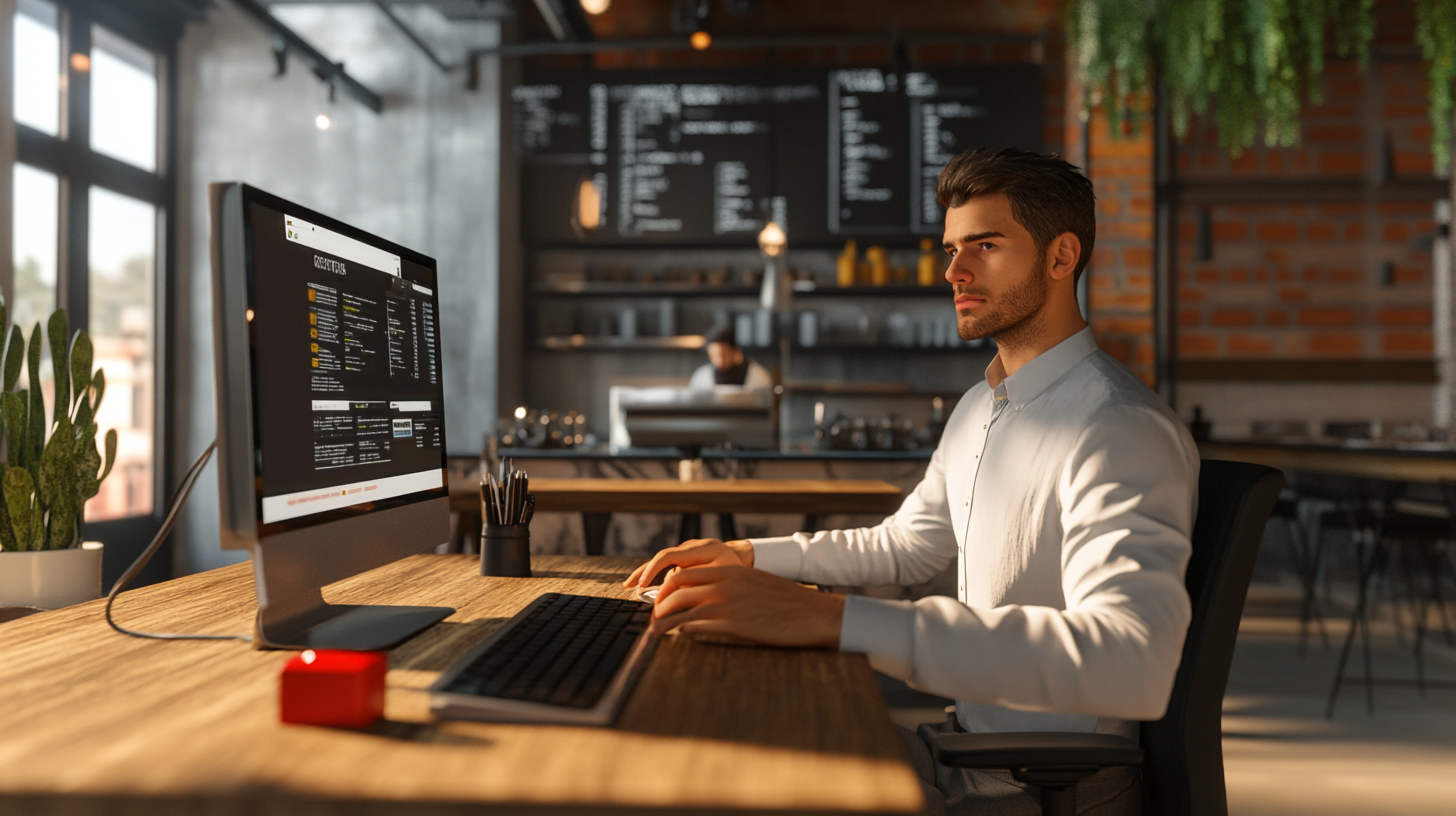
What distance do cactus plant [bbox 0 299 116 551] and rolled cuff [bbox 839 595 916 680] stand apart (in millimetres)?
1343

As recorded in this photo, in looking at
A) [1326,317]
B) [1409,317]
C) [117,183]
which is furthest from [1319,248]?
[117,183]

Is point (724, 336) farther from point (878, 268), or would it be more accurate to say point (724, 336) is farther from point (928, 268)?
point (928, 268)

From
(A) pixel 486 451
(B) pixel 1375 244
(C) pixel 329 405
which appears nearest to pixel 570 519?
(A) pixel 486 451

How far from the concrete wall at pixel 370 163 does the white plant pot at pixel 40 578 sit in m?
3.98

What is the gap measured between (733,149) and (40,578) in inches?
189

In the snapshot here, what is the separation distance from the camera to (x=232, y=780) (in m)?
0.59

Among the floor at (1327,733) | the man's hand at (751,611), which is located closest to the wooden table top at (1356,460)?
the floor at (1327,733)

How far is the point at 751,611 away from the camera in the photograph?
93 centimetres

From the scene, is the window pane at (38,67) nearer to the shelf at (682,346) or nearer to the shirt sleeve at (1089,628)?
the shelf at (682,346)

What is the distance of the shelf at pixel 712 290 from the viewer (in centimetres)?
577

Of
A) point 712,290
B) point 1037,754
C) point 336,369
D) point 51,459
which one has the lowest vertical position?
point 1037,754

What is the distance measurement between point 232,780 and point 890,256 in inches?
227

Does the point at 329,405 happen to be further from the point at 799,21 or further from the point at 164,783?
the point at 799,21

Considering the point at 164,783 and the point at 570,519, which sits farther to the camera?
the point at 570,519
